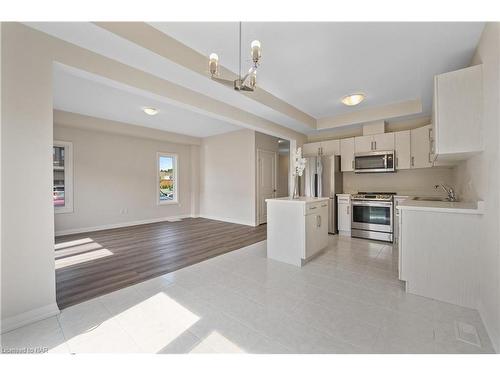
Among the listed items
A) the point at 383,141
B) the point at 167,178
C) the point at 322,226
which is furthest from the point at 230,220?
the point at 383,141

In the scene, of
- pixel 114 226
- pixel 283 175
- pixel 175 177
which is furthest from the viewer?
pixel 283 175

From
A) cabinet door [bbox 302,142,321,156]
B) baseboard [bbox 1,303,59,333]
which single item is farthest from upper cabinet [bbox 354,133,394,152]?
baseboard [bbox 1,303,59,333]

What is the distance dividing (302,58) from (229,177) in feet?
13.6

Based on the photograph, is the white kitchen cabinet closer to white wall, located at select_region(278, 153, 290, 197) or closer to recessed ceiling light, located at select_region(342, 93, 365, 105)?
recessed ceiling light, located at select_region(342, 93, 365, 105)

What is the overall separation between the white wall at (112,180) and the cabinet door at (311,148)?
13.3 feet

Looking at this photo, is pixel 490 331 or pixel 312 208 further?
pixel 312 208

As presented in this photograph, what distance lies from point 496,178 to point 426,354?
1.33 meters

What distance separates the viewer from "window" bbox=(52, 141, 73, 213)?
478 centimetres

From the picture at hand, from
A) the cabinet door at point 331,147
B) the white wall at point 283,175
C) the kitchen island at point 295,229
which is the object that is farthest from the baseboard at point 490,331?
the white wall at point 283,175

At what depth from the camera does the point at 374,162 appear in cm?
448

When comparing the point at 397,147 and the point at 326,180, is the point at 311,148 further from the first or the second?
the point at 397,147

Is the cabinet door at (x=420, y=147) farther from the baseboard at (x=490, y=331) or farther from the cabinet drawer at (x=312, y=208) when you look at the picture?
the baseboard at (x=490, y=331)

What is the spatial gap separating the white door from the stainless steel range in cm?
233

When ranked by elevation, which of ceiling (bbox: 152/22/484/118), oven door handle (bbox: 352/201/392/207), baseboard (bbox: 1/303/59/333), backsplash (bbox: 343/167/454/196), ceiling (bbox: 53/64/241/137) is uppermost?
ceiling (bbox: 53/64/241/137)
